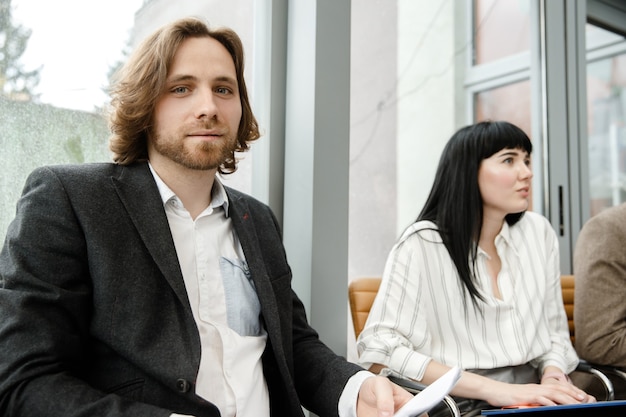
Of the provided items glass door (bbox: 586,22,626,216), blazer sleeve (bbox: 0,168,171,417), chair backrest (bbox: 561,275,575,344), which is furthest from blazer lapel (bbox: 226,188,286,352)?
glass door (bbox: 586,22,626,216)

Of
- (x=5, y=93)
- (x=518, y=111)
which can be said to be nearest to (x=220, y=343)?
(x=5, y=93)

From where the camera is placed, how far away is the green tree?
192 centimetres

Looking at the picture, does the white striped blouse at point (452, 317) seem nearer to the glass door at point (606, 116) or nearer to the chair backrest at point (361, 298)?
the chair backrest at point (361, 298)

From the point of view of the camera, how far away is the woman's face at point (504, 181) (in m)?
2.42

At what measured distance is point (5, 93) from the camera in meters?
1.93

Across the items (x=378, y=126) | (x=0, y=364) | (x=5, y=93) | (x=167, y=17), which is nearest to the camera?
(x=0, y=364)

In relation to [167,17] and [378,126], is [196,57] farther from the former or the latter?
[378,126]

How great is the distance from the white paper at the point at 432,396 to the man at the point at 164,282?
213 millimetres

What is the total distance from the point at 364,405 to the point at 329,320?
2.65 ft

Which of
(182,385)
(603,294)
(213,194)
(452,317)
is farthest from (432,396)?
(603,294)

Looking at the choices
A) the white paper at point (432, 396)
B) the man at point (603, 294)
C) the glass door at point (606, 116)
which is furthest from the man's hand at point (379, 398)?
the glass door at point (606, 116)

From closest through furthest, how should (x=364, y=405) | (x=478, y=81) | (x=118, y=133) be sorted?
1. (x=364, y=405)
2. (x=118, y=133)
3. (x=478, y=81)

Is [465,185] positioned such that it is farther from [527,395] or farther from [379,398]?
[379,398]

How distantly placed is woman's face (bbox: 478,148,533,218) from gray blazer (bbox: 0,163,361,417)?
1106 mm
